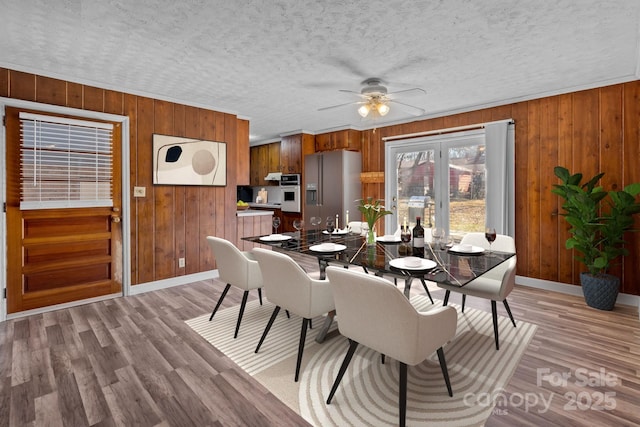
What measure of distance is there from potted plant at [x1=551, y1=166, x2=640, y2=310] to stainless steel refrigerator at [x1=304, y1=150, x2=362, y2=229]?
3056 millimetres

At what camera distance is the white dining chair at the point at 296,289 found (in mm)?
2084

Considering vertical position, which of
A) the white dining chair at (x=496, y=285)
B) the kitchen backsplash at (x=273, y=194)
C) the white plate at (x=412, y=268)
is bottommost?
the white dining chair at (x=496, y=285)

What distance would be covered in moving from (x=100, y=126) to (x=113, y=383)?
2.73m

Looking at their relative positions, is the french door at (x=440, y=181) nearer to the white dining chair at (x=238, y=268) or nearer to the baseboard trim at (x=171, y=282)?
the white dining chair at (x=238, y=268)

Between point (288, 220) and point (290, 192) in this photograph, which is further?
point (288, 220)

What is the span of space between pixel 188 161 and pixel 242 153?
1.02 m

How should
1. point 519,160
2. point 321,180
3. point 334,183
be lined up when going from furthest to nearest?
point 321,180 < point 334,183 < point 519,160

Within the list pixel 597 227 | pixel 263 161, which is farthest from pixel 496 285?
pixel 263 161

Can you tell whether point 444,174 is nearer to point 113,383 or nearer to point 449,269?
point 449,269

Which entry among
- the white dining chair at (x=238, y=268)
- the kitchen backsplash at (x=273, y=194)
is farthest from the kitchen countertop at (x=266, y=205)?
the white dining chair at (x=238, y=268)

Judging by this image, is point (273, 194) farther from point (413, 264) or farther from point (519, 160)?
point (413, 264)

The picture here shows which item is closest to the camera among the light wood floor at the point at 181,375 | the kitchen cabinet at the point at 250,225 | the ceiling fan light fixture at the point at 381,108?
the light wood floor at the point at 181,375

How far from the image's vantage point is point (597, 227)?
3.39 m

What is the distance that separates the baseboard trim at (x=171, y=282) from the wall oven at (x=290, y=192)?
2356mm
